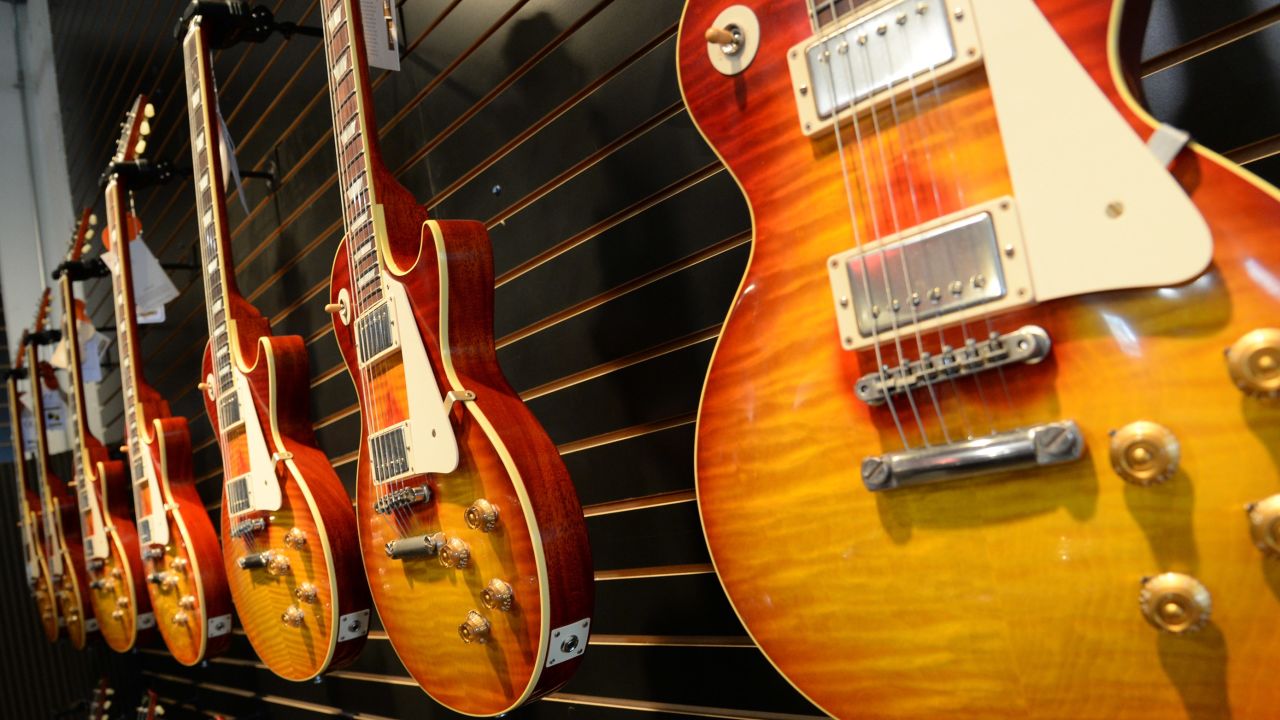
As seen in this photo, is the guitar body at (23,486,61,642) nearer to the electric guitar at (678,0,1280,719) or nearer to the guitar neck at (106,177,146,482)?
the guitar neck at (106,177,146,482)

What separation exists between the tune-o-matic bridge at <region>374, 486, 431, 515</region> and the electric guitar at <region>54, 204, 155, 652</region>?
1.76m

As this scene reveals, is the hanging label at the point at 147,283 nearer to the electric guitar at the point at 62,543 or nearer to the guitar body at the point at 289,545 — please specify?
the electric guitar at the point at 62,543

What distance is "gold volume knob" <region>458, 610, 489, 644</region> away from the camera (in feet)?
4.07

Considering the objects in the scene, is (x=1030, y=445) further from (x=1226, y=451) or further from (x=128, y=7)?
(x=128, y=7)

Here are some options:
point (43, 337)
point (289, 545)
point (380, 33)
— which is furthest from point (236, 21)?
point (43, 337)

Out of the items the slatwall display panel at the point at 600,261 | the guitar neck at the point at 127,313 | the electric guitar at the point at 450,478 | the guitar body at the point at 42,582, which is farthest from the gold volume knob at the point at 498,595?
the guitar body at the point at 42,582

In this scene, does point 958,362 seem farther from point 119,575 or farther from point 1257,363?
point 119,575

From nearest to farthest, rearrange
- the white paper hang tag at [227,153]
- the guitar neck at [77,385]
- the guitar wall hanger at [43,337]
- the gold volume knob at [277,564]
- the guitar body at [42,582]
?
the gold volume knob at [277,564] → the white paper hang tag at [227,153] → the guitar neck at [77,385] → the guitar body at [42,582] → the guitar wall hanger at [43,337]

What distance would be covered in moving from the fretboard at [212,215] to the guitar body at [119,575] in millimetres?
1013

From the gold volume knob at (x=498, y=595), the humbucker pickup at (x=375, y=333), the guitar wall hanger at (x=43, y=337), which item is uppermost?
the guitar wall hanger at (x=43, y=337)

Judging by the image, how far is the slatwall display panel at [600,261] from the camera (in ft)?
4.62

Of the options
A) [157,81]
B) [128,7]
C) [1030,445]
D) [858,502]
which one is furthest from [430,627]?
[128,7]

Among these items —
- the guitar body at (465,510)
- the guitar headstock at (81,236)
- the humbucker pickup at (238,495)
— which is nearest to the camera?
the guitar body at (465,510)

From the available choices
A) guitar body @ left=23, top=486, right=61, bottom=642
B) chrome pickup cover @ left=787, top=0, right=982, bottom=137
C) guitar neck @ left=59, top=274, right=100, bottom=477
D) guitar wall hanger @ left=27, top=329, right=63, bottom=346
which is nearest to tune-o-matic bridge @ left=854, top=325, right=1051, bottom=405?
chrome pickup cover @ left=787, top=0, right=982, bottom=137
